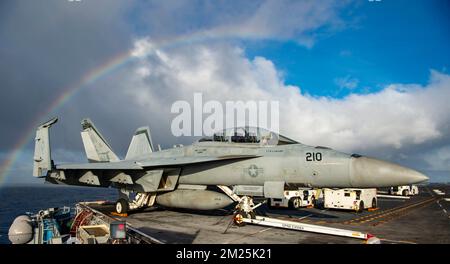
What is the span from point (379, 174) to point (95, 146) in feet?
74.8

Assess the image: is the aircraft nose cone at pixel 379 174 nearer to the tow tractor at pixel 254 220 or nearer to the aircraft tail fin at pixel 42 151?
the tow tractor at pixel 254 220

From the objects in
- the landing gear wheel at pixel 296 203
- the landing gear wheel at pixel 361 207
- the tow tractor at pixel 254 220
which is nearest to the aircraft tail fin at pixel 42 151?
the tow tractor at pixel 254 220

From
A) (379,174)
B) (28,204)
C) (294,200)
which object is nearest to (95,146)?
(294,200)

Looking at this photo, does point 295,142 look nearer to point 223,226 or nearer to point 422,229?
point 223,226

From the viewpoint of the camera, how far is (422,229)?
45.1 feet

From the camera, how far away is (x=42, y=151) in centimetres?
1770

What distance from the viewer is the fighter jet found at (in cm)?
1089

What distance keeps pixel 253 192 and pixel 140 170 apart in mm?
6696

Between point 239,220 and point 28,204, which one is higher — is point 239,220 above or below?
above

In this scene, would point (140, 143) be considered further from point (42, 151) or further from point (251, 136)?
point (251, 136)
